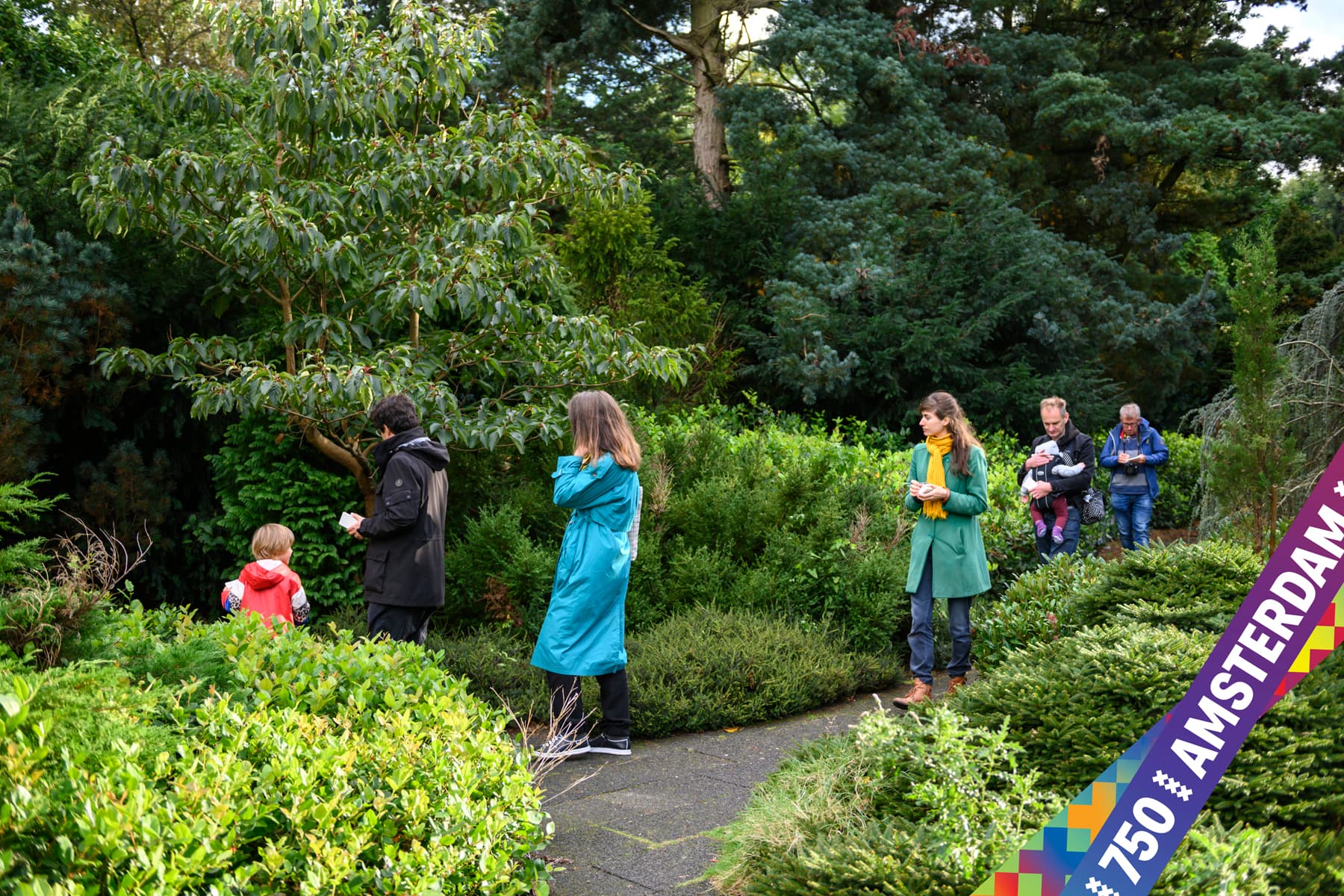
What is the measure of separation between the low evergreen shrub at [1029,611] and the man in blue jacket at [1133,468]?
12.5 feet

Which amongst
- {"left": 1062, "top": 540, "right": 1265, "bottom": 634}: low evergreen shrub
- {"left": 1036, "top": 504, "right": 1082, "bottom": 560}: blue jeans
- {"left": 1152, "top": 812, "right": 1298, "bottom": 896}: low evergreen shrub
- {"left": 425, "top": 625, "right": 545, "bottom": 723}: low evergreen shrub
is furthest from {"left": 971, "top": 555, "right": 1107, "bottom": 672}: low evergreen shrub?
{"left": 1152, "top": 812, "right": 1298, "bottom": 896}: low evergreen shrub

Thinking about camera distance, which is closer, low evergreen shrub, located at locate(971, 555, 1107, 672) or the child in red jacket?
the child in red jacket

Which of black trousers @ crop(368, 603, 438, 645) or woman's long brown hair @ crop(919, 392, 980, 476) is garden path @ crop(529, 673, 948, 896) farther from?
woman's long brown hair @ crop(919, 392, 980, 476)

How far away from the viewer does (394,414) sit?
555 centimetres

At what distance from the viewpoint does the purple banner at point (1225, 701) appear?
2023 mm

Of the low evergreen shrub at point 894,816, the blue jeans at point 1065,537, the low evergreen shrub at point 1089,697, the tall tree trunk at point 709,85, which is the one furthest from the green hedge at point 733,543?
the tall tree trunk at point 709,85

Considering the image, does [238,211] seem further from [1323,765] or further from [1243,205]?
[1243,205]

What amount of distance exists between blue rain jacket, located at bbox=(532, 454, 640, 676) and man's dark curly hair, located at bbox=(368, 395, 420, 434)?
875mm

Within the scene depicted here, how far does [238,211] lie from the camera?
6.83 meters

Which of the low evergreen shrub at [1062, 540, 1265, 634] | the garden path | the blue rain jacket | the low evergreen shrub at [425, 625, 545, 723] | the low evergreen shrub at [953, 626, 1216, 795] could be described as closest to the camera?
the low evergreen shrub at [953, 626, 1216, 795]

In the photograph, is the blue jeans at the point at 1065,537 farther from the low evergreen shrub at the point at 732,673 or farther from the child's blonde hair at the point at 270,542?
the child's blonde hair at the point at 270,542

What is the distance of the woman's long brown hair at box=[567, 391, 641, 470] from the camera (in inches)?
208

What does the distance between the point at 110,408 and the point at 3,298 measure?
1.07 metres

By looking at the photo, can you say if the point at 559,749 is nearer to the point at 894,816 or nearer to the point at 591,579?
the point at 591,579
